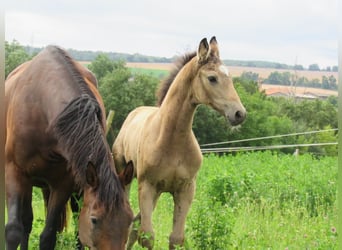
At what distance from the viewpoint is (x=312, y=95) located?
2474 inches

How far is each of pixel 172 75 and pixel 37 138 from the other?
203 centimetres

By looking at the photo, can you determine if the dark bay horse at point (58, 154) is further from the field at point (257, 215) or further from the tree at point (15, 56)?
the tree at point (15, 56)

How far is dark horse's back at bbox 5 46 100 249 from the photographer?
16.5 feet

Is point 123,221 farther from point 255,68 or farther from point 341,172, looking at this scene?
point 255,68

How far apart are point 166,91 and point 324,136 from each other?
43953 millimetres

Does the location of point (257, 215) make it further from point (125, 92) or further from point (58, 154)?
point (125, 92)

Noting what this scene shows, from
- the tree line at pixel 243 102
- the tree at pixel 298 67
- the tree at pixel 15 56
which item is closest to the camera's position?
the tree line at pixel 243 102

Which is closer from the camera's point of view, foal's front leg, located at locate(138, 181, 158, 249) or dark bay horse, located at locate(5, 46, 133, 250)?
dark bay horse, located at locate(5, 46, 133, 250)

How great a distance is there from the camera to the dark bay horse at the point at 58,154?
4172mm

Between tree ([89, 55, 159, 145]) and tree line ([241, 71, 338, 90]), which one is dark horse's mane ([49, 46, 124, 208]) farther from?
tree line ([241, 71, 338, 90])

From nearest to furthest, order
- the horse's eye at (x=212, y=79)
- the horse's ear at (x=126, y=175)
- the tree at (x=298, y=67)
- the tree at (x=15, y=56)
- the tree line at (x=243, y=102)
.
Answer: the horse's ear at (x=126, y=175), the horse's eye at (x=212, y=79), the tree line at (x=243, y=102), the tree at (x=15, y=56), the tree at (x=298, y=67)

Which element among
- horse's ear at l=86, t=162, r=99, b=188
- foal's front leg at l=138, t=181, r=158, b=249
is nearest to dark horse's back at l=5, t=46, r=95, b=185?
horse's ear at l=86, t=162, r=99, b=188

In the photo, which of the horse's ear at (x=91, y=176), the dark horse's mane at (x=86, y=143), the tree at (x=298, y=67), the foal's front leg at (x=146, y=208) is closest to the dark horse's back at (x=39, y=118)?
the dark horse's mane at (x=86, y=143)

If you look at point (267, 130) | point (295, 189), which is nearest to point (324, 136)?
point (267, 130)
